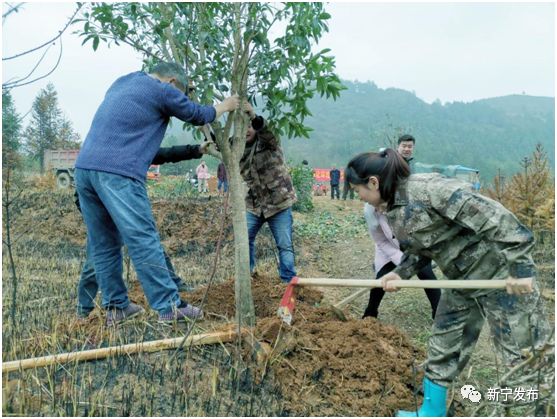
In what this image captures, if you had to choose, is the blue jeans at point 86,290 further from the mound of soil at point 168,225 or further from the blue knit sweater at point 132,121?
the mound of soil at point 168,225

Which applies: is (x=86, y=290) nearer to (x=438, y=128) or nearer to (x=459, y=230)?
(x=459, y=230)

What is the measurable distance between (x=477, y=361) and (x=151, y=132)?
271 cm

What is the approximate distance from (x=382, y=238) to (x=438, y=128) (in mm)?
79395

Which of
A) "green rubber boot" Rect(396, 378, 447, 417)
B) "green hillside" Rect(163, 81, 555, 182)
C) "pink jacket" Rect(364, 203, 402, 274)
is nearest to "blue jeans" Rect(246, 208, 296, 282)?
"pink jacket" Rect(364, 203, 402, 274)

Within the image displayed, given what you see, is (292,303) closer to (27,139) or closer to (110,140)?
(110,140)

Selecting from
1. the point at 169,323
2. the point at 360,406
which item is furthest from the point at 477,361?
the point at 169,323

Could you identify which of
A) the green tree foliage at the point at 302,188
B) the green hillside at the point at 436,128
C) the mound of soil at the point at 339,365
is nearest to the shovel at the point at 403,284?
the mound of soil at the point at 339,365

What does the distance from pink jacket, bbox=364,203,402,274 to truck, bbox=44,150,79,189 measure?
16495mm

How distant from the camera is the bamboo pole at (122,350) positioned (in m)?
2.40

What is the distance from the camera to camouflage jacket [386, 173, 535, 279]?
2289 millimetres

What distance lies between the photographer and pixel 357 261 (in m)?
7.32

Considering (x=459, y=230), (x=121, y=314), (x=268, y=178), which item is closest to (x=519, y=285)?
(x=459, y=230)

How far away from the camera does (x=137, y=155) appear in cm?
293

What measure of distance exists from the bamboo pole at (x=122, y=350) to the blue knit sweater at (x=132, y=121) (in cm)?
96
